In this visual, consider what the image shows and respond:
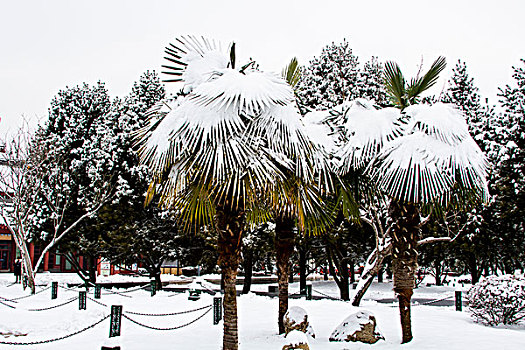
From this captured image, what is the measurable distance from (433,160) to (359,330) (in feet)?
13.0

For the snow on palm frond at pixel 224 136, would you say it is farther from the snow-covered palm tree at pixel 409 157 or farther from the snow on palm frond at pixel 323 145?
the snow-covered palm tree at pixel 409 157

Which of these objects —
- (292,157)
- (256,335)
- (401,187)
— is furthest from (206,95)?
(256,335)

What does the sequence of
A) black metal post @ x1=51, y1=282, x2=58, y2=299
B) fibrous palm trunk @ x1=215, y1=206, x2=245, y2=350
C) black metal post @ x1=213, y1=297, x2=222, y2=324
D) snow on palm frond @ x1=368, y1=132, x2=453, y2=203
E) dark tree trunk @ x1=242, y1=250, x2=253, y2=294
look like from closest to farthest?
fibrous palm trunk @ x1=215, y1=206, x2=245, y2=350 → snow on palm frond @ x1=368, y1=132, x2=453, y2=203 → black metal post @ x1=213, y1=297, x2=222, y2=324 → black metal post @ x1=51, y1=282, x2=58, y2=299 → dark tree trunk @ x1=242, y1=250, x2=253, y2=294

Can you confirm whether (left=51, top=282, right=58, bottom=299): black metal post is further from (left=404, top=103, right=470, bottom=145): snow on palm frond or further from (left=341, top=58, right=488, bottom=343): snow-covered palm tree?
(left=404, top=103, right=470, bottom=145): snow on palm frond

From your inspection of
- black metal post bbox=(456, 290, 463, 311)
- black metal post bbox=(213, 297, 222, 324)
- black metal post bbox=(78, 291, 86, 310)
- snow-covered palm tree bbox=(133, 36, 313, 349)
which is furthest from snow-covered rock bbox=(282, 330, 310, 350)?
black metal post bbox=(456, 290, 463, 311)

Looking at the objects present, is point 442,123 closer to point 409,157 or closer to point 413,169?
point 409,157

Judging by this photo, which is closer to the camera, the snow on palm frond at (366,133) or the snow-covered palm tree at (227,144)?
the snow-covered palm tree at (227,144)

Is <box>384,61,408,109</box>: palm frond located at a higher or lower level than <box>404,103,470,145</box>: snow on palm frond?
higher

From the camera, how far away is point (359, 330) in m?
9.98

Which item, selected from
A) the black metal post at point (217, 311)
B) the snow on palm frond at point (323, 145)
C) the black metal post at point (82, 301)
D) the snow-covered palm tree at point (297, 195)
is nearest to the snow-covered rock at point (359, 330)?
the snow-covered palm tree at point (297, 195)

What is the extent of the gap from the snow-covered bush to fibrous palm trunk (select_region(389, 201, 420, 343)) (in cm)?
466

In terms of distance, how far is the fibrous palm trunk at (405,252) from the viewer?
983 centimetres

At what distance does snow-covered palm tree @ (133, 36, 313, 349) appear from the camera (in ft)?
25.3

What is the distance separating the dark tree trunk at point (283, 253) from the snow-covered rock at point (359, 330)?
1358mm
